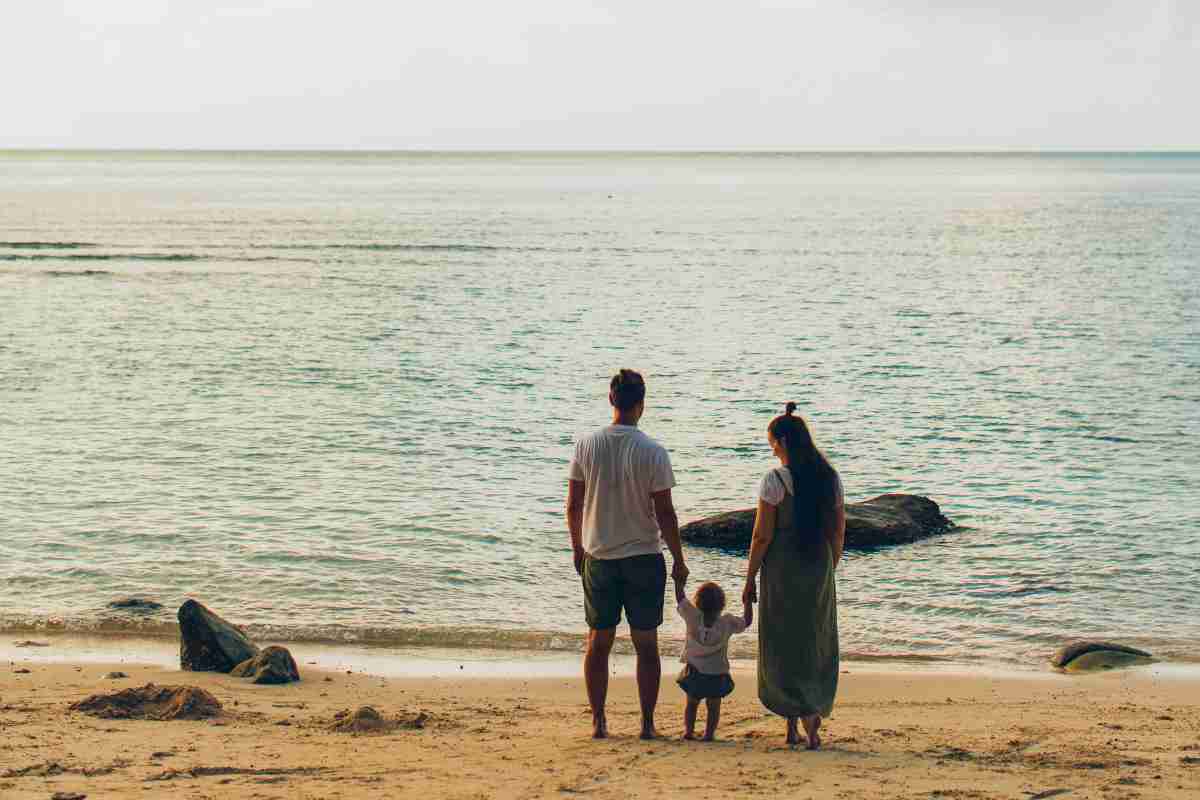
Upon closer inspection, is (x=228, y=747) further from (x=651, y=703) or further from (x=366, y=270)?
(x=366, y=270)

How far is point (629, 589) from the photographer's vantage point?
7.80 metres

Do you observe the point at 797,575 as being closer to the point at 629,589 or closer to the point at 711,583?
the point at 711,583

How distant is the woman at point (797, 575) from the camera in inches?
299

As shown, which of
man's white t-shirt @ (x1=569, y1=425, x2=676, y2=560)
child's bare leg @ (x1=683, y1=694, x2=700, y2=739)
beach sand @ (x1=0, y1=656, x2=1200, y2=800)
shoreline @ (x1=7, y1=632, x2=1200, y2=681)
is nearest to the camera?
beach sand @ (x1=0, y1=656, x2=1200, y2=800)

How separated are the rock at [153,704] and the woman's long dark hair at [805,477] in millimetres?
4051

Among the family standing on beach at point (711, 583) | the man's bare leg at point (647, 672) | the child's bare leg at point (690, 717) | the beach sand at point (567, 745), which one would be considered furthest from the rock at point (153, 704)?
the child's bare leg at point (690, 717)

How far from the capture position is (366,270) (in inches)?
2227

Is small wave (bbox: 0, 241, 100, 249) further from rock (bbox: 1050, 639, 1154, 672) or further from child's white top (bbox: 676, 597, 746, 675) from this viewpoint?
child's white top (bbox: 676, 597, 746, 675)

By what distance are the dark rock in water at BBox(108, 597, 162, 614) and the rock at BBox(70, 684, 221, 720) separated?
378 centimetres

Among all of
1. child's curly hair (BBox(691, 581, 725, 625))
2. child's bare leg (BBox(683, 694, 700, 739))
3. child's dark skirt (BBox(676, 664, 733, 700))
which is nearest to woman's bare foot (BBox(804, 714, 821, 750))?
child's dark skirt (BBox(676, 664, 733, 700))

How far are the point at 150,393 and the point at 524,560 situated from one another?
1399 cm

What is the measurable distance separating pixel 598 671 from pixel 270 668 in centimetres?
313

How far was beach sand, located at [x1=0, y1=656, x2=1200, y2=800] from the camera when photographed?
23.2 feet

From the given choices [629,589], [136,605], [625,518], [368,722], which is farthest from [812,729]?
[136,605]
